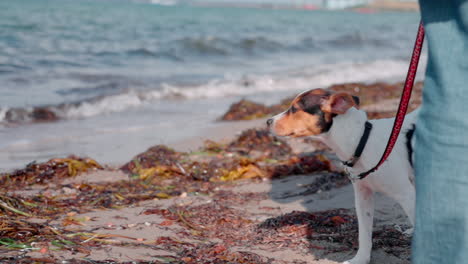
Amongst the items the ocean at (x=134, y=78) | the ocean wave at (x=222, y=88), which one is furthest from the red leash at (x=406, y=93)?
the ocean wave at (x=222, y=88)

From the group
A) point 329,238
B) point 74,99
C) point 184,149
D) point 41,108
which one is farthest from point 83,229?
point 74,99

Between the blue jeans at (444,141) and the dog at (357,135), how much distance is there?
1073 mm

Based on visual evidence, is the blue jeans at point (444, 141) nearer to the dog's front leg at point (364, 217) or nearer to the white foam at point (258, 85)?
the dog's front leg at point (364, 217)

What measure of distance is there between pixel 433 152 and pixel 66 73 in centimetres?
1457

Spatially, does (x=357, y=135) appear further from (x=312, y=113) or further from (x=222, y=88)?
(x=222, y=88)

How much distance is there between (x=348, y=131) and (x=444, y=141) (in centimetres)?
141

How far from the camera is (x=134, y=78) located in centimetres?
1588

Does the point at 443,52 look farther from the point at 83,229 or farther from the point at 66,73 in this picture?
the point at 66,73

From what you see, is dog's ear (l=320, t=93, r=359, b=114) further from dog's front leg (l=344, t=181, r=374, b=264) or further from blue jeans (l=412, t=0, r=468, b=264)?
blue jeans (l=412, t=0, r=468, b=264)

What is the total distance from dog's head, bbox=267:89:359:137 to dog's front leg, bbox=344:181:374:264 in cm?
51

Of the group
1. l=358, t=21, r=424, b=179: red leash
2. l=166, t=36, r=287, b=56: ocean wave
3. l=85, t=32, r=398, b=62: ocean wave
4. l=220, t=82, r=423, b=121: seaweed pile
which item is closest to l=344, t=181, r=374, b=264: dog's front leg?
l=358, t=21, r=424, b=179: red leash

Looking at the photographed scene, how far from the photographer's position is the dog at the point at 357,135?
3461mm

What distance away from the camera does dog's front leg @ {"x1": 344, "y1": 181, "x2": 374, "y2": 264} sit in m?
3.94

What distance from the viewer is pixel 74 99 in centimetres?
1279
